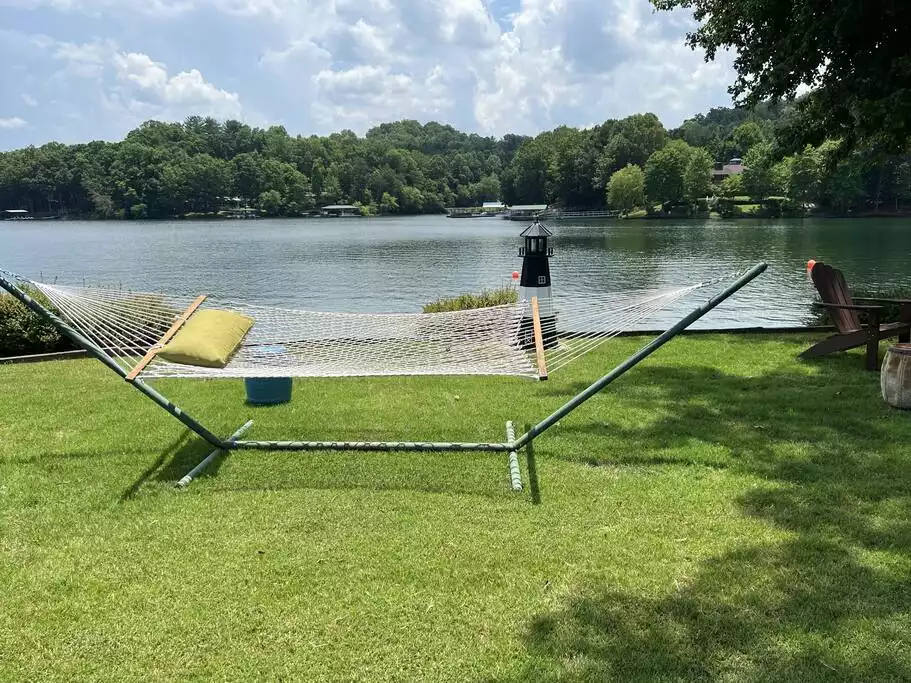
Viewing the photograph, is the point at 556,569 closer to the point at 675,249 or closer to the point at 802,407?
the point at 802,407

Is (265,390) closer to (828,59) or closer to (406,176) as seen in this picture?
(828,59)

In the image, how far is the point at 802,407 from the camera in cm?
516

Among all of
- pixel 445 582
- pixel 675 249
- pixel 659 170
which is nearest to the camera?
pixel 445 582

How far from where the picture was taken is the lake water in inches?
838

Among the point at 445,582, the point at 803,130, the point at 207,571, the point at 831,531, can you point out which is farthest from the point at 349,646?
the point at 803,130

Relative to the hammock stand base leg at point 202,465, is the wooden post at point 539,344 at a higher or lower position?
higher

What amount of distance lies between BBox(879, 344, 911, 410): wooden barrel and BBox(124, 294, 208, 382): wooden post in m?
4.78

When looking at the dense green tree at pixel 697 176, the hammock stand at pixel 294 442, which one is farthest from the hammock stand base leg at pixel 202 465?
the dense green tree at pixel 697 176

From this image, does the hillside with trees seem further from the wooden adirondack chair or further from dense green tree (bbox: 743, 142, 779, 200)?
the wooden adirondack chair

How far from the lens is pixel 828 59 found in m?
7.38

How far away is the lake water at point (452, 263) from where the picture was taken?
21281 mm

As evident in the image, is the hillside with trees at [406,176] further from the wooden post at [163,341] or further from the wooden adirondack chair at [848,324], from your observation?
the wooden post at [163,341]

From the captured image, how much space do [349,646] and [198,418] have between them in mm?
3186

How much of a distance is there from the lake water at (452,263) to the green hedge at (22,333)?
7748 mm
